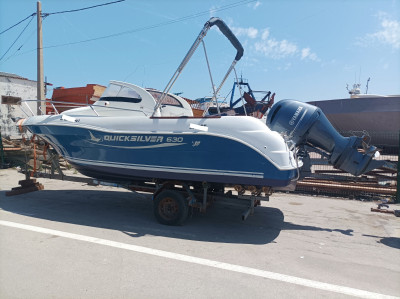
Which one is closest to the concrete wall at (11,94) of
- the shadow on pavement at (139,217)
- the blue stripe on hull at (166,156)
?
the shadow on pavement at (139,217)

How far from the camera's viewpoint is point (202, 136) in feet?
16.2

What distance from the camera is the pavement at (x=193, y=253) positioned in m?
3.14

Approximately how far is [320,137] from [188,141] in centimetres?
271

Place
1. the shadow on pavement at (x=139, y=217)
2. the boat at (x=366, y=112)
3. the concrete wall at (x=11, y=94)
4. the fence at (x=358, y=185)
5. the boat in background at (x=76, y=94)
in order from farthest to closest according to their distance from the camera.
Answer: the boat at (x=366, y=112) < the concrete wall at (x=11, y=94) < the boat in background at (x=76, y=94) < the fence at (x=358, y=185) < the shadow on pavement at (x=139, y=217)

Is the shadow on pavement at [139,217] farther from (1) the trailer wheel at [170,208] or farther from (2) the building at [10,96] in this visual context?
(2) the building at [10,96]

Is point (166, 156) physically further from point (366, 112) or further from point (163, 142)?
point (366, 112)

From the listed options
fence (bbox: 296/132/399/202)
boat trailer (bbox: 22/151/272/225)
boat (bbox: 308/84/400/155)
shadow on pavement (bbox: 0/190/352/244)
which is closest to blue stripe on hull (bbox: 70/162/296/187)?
boat trailer (bbox: 22/151/272/225)

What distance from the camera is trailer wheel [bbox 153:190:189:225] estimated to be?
5254 mm

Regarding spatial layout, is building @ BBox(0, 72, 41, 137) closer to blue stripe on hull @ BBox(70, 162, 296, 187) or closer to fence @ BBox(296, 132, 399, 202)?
blue stripe on hull @ BBox(70, 162, 296, 187)

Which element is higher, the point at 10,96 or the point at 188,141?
the point at 10,96

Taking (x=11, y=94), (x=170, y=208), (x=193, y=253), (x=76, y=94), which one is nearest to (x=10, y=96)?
(x=11, y=94)

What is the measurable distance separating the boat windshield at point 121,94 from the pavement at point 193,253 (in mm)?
2347

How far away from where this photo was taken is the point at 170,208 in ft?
17.6

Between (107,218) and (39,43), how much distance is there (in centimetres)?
982
